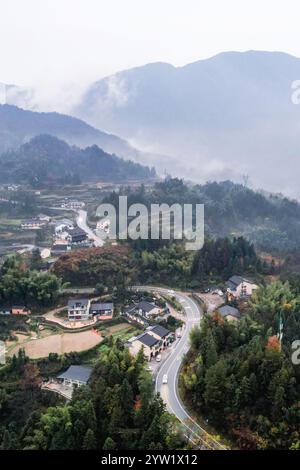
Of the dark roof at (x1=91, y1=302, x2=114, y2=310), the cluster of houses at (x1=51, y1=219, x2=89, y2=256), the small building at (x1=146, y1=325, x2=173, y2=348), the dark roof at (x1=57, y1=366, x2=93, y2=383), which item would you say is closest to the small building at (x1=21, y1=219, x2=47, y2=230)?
the cluster of houses at (x1=51, y1=219, x2=89, y2=256)

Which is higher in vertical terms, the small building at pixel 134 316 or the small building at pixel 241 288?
the small building at pixel 241 288

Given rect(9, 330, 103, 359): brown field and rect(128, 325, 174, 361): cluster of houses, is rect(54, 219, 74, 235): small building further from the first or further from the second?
rect(128, 325, 174, 361): cluster of houses

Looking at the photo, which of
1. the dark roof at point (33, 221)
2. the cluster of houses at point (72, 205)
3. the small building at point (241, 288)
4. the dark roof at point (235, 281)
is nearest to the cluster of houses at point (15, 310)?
the small building at point (241, 288)

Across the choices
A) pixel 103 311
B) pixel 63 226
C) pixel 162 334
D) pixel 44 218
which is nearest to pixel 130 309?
pixel 103 311

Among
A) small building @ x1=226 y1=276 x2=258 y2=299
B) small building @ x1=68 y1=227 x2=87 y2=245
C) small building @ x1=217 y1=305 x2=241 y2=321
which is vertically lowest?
small building @ x1=217 y1=305 x2=241 y2=321

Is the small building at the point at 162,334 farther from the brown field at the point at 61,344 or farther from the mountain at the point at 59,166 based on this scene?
the mountain at the point at 59,166
